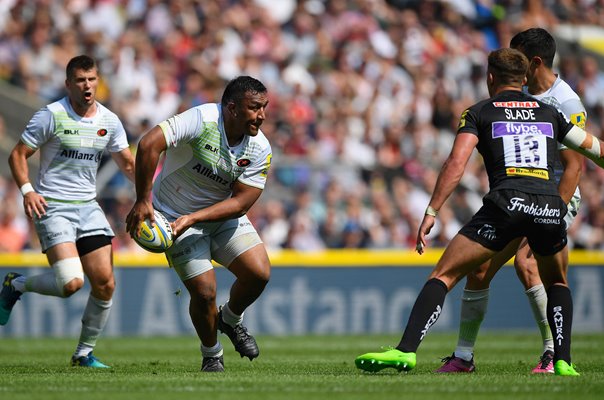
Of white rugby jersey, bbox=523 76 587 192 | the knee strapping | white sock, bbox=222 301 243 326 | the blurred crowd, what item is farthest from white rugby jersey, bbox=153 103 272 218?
the blurred crowd

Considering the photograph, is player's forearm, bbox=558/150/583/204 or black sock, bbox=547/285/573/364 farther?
player's forearm, bbox=558/150/583/204

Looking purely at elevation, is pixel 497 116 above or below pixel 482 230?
above

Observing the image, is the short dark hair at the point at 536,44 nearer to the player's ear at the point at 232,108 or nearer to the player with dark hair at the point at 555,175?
the player with dark hair at the point at 555,175

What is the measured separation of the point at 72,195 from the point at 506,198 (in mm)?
4188

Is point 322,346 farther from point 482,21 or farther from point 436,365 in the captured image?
point 482,21

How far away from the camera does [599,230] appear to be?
19219 mm

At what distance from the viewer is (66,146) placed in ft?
33.1

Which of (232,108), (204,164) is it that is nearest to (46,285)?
(204,164)

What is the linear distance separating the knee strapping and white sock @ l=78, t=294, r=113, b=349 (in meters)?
0.43

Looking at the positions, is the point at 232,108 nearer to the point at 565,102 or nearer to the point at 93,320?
the point at 93,320

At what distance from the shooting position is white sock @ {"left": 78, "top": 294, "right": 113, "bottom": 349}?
1020 cm

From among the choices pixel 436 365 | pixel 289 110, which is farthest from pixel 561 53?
pixel 436 365

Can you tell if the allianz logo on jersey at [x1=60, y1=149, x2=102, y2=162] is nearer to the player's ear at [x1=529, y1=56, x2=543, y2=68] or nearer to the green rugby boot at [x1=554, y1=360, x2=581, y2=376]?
the player's ear at [x1=529, y1=56, x2=543, y2=68]

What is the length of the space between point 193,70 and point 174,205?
11.1 meters
